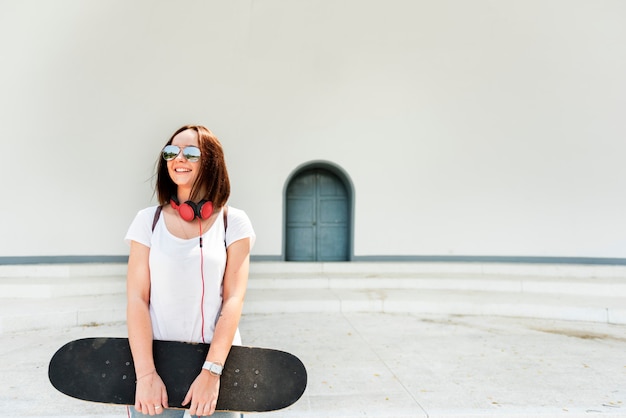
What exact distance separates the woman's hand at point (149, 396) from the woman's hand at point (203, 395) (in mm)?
78

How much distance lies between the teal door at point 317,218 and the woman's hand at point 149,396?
25.4 ft

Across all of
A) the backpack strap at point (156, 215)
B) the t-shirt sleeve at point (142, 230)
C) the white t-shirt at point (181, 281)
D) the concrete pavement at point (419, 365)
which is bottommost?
the concrete pavement at point (419, 365)

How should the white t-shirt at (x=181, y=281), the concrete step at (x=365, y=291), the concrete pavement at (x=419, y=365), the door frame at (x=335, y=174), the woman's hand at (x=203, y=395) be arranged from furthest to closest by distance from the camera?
the door frame at (x=335, y=174) < the concrete step at (x=365, y=291) < the concrete pavement at (x=419, y=365) < the white t-shirt at (x=181, y=281) < the woman's hand at (x=203, y=395)

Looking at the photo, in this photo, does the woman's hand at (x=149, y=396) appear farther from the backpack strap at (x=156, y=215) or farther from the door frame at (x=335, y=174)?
the door frame at (x=335, y=174)

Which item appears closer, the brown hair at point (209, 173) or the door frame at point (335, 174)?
the brown hair at point (209, 173)

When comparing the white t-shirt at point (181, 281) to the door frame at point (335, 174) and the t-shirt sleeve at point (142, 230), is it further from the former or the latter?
the door frame at point (335, 174)

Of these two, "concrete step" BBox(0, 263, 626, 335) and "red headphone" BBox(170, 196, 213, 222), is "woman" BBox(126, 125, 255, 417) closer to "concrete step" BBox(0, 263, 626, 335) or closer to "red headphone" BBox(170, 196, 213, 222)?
"red headphone" BBox(170, 196, 213, 222)

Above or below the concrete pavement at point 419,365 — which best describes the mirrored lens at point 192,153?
above

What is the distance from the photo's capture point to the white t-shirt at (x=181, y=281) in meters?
1.44

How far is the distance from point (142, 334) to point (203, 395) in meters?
0.29

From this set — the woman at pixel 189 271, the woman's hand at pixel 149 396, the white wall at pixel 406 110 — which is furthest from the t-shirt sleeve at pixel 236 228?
the white wall at pixel 406 110

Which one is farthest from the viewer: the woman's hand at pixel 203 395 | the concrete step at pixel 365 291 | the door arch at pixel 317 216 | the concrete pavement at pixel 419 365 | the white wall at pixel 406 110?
the door arch at pixel 317 216

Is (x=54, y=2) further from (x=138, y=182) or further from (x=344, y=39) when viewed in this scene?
(x=344, y=39)

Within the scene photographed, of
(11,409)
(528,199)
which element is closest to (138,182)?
(11,409)
